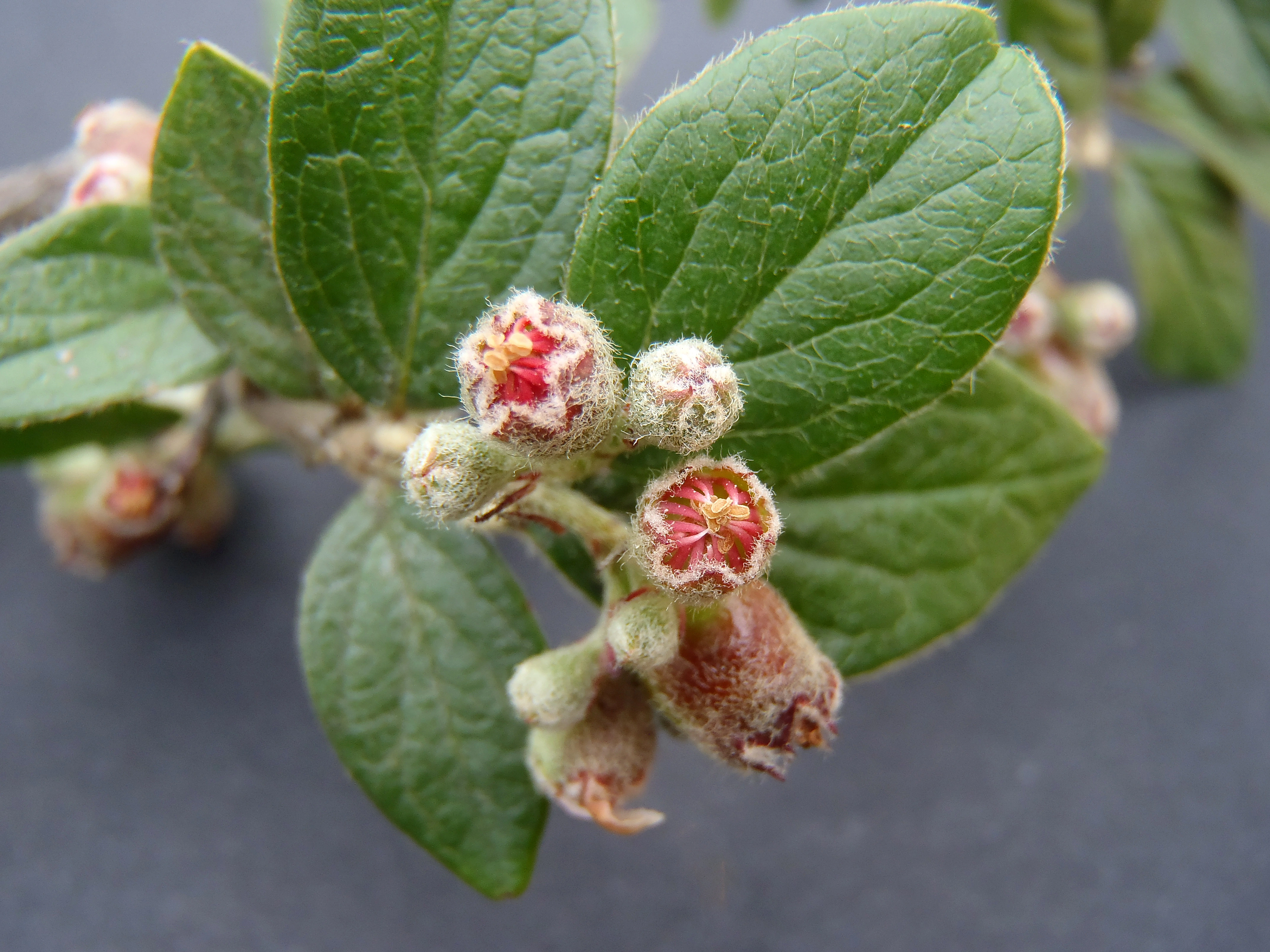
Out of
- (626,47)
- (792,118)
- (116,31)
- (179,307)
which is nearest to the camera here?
(792,118)

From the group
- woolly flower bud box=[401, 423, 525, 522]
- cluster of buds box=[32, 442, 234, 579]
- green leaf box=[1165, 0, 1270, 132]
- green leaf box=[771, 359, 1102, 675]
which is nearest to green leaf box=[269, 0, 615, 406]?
woolly flower bud box=[401, 423, 525, 522]

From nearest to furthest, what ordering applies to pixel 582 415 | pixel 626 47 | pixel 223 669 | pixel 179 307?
pixel 582 415 < pixel 179 307 < pixel 626 47 < pixel 223 669

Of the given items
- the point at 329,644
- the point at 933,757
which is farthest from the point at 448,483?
the point at 933,757

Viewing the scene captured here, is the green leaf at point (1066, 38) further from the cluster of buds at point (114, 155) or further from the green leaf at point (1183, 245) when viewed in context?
the cluster of buds at point (114, 155)

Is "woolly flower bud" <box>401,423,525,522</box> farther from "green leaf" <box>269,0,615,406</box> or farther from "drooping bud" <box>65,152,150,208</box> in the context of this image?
"drooping bud" <box>65,152,150,208</box>

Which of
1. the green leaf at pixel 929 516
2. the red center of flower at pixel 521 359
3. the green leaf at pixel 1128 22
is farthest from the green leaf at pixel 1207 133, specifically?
the red center of flower at pixel 521 359

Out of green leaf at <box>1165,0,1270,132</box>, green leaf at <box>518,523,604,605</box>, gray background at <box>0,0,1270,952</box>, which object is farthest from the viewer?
gray background at <box>0,0,1270,952</box>

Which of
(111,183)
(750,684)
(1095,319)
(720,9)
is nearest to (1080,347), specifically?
(1095,319)

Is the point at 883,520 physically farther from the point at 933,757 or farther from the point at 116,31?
the point at 116,31
